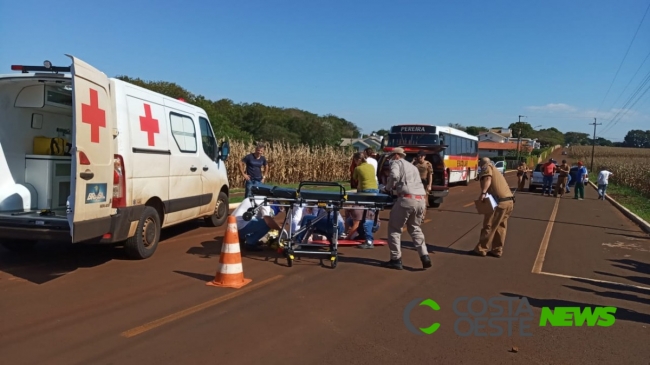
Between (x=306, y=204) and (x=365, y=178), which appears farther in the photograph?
(x=365, y=178)

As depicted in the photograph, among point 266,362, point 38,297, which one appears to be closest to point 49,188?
point 38,297

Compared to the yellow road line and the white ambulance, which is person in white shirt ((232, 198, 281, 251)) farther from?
the yellow road line

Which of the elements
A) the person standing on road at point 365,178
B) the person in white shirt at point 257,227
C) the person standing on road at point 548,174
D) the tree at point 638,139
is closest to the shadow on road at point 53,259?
the person in white shirt at point 257,227

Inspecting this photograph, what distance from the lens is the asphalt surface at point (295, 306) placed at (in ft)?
14.8

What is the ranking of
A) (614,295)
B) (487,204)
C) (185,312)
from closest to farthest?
(185,312)
(614,295)
(487,204)

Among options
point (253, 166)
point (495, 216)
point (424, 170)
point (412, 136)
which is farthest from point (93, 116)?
point (412, 136)

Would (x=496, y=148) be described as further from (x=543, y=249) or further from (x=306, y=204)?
(x=306, y=204)

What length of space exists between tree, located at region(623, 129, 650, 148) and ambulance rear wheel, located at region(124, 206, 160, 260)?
176 metres

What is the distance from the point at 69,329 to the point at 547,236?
10313 millimetres

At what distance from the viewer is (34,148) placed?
7.82m

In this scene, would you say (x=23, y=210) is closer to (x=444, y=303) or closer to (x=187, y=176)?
(x=187, y=176)

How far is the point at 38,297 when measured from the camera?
574 centimetres

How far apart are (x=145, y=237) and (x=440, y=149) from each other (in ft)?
39.3

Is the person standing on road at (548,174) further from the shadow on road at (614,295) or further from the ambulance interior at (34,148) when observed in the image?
the ambulance interior at (34,148)
